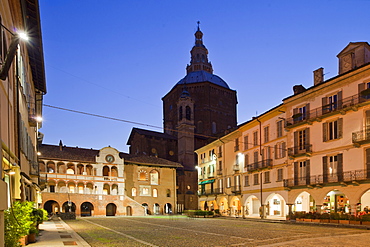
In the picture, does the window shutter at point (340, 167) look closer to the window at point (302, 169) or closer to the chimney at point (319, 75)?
the window at point (302, 169)

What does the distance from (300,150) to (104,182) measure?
3772 cm

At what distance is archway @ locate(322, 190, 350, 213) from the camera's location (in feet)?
108

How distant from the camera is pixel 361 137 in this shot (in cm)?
2869

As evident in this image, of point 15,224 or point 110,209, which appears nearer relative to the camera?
point 15,224

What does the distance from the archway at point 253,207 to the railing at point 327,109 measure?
13.7 meters

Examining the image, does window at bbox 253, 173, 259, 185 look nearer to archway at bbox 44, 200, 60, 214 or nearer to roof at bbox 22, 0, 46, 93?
roof at bbox 22, 0, 46, 93

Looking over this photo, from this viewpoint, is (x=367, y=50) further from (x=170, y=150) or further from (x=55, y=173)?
(x=170, y=150)

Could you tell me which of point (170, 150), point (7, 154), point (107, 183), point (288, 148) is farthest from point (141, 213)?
point (7, 154)

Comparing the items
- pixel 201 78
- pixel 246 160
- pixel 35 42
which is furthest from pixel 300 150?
pixel 201 78

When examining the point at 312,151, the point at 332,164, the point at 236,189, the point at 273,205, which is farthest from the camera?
the point at 236,189

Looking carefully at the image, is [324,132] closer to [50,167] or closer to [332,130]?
[332,130]

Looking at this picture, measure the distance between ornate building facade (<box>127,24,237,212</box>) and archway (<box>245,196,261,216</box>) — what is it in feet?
86.6

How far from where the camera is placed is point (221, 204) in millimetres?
53688

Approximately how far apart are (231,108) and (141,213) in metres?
43.4
